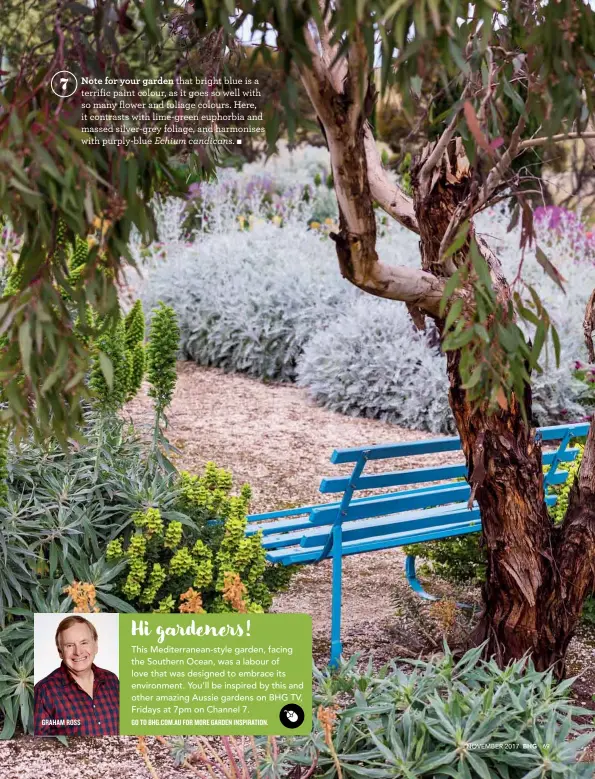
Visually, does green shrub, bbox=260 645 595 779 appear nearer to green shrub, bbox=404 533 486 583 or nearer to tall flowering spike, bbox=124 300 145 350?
green shrub, bbox=404 533 486 583

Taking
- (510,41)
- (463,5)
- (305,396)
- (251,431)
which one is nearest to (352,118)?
(463,5)

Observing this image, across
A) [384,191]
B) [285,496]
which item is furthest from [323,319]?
[384,191]

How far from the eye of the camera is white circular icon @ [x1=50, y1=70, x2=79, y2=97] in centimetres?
170

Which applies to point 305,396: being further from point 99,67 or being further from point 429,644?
point 99,67

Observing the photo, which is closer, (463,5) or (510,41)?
(463,5)

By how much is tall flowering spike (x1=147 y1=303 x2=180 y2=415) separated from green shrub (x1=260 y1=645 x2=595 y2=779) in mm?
1198

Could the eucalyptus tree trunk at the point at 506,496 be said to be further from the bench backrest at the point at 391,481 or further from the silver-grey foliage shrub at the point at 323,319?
the silver-grey foliage shrub at the point at 323,319

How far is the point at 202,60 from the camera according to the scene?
113 inches

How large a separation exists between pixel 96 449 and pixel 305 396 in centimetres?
438

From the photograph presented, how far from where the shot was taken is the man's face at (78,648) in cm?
258

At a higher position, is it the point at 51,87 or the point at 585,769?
the point at 51,87

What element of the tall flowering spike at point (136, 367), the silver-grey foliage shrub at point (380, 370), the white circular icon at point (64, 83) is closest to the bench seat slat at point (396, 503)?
the tall flowering spike at point (136, 367)

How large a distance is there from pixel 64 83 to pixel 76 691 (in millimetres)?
1740

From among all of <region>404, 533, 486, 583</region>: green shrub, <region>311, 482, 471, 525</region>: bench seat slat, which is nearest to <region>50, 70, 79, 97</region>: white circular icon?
<region>311, 482, 471, 525</region>: bench seat slat
